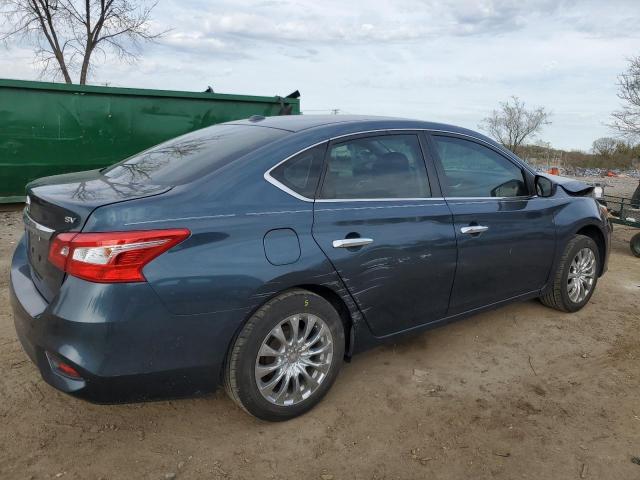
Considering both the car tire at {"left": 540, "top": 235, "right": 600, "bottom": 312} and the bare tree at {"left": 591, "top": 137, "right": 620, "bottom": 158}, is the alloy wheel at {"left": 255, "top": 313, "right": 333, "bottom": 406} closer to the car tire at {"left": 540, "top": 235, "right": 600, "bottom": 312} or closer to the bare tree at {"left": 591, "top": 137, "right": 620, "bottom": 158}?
the car tire at {"left": 540, "top": 235, "right": 600, "bottom": 312}

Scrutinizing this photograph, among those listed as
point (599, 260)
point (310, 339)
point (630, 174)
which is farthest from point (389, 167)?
point (630, 174)

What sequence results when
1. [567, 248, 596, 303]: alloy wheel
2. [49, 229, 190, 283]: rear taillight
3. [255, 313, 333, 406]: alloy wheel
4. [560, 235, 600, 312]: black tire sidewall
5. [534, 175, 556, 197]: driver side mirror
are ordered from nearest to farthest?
[49, 229, 190, 283]: rear taillight, [255, 313, 333, 406]: alloy wheel, [534, 175, 556, 197]: driver side mirror, [560, 235, 600, 312]: black tire sidewall, [567, 248, 596, 303]: alloy wheel

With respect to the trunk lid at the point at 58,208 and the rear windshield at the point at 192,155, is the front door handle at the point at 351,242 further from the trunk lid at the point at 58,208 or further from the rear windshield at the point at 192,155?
the trunk lid at the point at 58,208

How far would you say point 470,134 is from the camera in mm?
3762

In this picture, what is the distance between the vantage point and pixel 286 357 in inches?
109

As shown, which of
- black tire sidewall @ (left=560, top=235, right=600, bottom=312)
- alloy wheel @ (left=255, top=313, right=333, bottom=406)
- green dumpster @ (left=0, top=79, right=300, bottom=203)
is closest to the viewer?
alloy wheel @ (left=255, top=313, right=333, bottom=406)

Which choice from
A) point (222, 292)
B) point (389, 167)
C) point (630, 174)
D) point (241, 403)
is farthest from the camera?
point (630, 174)

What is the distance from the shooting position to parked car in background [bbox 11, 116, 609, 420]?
91.0 inches

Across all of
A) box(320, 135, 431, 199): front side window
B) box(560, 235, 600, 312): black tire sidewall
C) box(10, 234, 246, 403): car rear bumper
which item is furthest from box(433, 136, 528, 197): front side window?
box(10, 234, 246, 403): car rear bumper

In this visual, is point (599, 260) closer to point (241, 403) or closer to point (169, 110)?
point (241, 403)

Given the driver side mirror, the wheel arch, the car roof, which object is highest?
the car roof

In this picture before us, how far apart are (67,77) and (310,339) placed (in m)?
16.8

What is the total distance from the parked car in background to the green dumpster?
6.02 m

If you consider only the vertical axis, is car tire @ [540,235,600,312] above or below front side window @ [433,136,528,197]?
below
